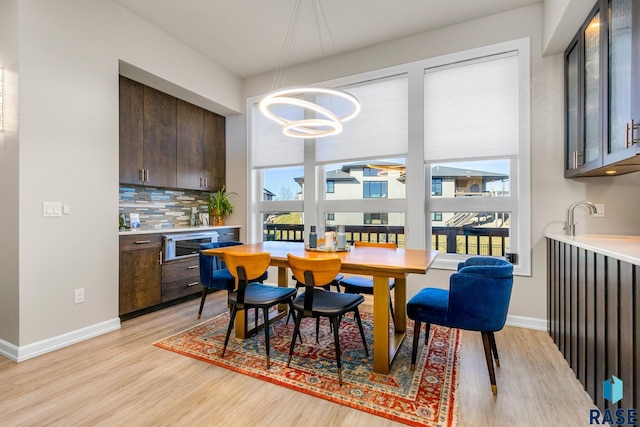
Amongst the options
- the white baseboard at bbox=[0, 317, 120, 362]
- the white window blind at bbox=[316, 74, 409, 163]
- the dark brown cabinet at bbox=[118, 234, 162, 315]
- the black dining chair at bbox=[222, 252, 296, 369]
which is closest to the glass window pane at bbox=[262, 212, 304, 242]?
the white window blind at bbox=[316, 74, 409, 163]

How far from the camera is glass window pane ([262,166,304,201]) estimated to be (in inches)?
181

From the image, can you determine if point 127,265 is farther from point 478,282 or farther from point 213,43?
point 478,282

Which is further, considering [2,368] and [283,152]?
[283,152]

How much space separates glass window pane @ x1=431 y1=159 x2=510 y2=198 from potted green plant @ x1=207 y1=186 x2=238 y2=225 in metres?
3.04

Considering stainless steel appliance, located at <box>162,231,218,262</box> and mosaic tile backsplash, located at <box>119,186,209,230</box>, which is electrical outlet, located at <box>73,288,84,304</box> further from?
mosaic tile backsplash, located at <box>119,186,209,230</box>

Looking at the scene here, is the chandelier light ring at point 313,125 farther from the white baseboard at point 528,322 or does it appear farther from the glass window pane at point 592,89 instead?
the white baseboard at point 528,322

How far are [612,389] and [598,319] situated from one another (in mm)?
364

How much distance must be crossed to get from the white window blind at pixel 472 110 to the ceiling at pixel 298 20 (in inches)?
21.3

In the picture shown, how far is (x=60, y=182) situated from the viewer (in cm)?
268

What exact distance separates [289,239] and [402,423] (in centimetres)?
330

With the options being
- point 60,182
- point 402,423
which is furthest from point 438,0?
point 60,182

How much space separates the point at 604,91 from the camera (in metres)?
2.09

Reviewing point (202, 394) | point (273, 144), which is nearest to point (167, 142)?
point (273, 144)

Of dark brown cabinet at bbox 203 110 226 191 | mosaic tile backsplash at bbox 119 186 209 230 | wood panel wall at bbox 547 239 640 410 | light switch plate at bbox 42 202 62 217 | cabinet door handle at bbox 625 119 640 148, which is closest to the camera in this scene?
wood panel wall at bbox 547 239 640 410
